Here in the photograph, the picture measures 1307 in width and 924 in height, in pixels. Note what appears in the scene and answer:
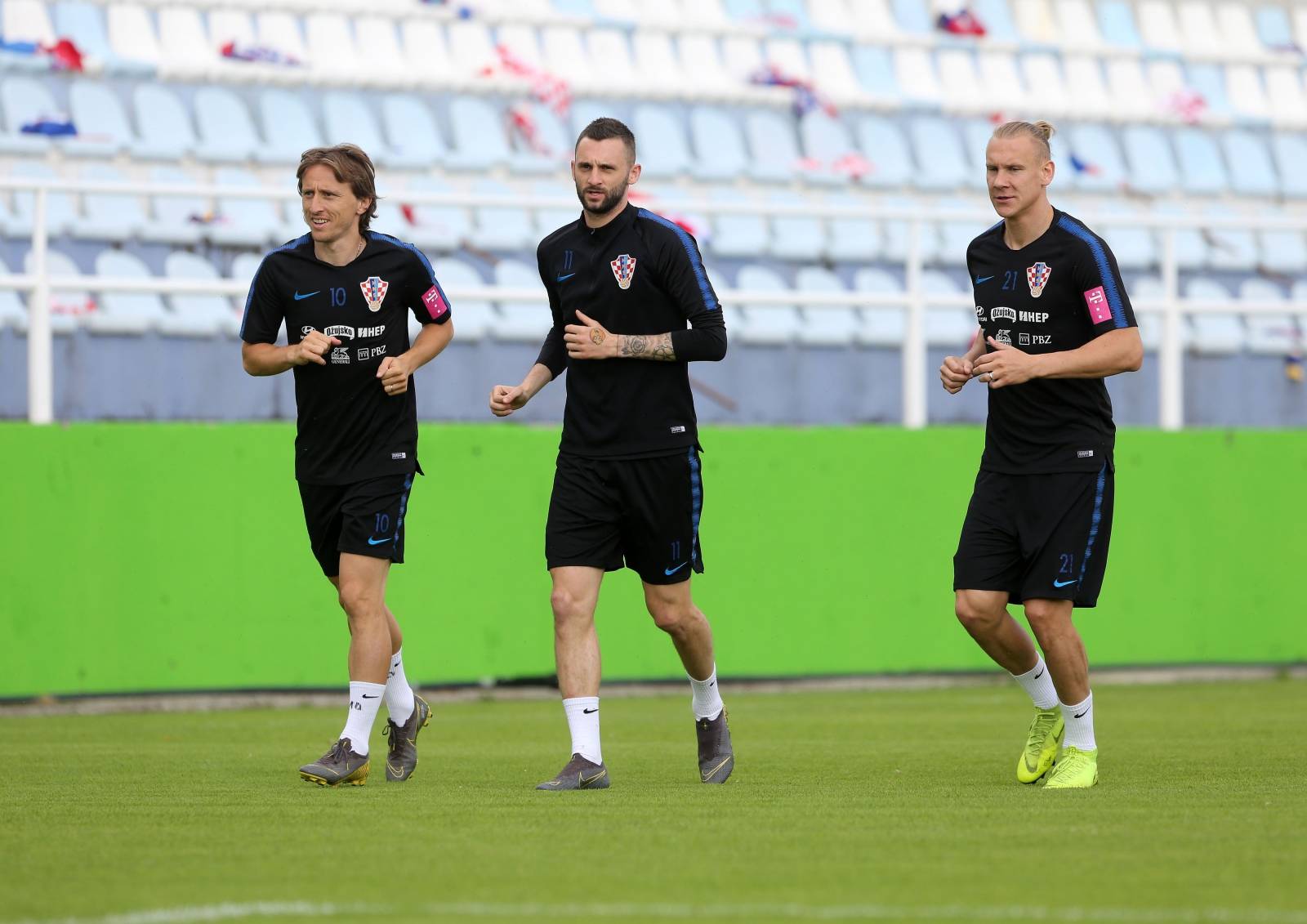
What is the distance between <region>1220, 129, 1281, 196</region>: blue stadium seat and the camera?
19906 millimetres

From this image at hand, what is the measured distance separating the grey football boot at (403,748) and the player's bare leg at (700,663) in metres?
0.94

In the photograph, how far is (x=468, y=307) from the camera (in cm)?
1287

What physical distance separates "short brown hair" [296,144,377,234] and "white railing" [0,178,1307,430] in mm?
2272

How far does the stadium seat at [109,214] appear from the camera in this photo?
1309 centimetres

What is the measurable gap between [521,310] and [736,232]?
3665 millimetres

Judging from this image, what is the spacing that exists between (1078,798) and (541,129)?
38.2 feet

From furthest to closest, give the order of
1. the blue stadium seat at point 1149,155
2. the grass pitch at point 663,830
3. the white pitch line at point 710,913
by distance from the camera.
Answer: the blue stadium seat at point 1149,155
the grass pitch at point 663,830
the white pitch line at point 710,913

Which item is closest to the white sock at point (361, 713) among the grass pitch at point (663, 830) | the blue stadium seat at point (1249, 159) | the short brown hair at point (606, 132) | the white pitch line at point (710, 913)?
the grass pitch at point (663, 830)

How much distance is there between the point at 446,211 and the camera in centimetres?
1485

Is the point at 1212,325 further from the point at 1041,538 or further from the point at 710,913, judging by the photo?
the point at 710,913

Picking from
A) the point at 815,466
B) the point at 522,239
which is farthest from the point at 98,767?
the point at 522,239

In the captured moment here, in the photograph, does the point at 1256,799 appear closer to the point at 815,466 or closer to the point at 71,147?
the point at 815,466

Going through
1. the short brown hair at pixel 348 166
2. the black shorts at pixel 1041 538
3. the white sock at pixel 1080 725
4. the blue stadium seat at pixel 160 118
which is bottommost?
the white sock at pixel 1080 725

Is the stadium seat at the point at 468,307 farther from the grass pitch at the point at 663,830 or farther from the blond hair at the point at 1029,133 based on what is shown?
the blond hair at the point at 1029,133
